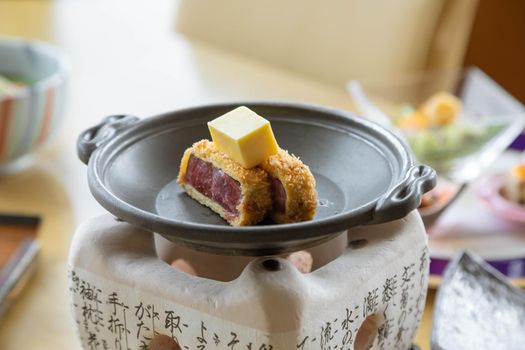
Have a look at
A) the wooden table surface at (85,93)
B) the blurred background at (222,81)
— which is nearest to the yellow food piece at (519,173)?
the blurred background at (222,81)

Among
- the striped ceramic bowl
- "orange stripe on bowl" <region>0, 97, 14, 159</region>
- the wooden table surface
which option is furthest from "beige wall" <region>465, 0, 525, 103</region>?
"orange stripe on bowl" <region>0, 97, 14, 159</region>

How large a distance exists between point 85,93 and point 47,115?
1.11 feet

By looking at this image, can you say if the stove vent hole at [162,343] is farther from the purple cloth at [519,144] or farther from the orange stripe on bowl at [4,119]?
the purple cloth at [519,144]

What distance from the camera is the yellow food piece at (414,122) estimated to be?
1.45 meters

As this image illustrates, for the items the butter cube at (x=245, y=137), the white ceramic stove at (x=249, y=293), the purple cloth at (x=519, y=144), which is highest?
the butter cube at (x=245, y=137)

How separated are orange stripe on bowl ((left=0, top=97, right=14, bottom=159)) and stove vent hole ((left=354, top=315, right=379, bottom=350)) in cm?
75

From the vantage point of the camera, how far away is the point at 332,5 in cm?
188

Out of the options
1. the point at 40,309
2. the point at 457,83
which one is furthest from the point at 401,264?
the point at 457,83

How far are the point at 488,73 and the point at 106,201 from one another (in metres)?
2.09

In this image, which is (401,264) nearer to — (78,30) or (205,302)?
(205,302)

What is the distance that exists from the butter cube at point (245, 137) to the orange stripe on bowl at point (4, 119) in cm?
66

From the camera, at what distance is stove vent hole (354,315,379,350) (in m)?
0.75

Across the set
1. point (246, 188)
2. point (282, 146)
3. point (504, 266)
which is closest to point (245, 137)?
point (246, 188)

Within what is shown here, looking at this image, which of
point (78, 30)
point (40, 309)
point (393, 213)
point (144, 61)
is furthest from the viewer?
point (78, 30)
